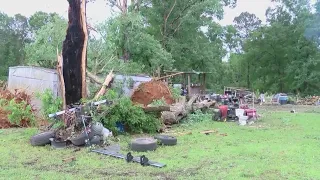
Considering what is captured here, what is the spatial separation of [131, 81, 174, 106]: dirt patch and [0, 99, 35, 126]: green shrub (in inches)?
131

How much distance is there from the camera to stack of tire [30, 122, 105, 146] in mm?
6941

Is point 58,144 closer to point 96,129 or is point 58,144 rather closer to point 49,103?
point 96,129

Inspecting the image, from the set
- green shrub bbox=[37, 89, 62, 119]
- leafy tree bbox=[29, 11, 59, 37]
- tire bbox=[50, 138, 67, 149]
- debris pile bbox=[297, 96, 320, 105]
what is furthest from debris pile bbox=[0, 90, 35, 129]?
leafy tree bbox=[29, 11, 59, 37]

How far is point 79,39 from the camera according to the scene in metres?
8.34

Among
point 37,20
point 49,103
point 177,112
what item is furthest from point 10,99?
point 37,20

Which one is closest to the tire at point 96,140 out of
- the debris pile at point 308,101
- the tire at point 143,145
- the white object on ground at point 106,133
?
the white object on ground at point 106,133

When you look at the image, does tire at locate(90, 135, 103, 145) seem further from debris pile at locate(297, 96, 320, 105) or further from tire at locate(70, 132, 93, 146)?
debris pile at locate(297, 96, 320, 105)

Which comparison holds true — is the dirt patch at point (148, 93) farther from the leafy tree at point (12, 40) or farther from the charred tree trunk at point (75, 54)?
the leafy tree at point (12, 40)

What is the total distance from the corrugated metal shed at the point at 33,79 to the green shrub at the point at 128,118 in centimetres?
326

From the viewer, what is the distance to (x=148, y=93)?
11.6 metres

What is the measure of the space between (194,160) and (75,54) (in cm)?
435

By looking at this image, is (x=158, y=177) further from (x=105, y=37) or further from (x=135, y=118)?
(x=105, y=37)

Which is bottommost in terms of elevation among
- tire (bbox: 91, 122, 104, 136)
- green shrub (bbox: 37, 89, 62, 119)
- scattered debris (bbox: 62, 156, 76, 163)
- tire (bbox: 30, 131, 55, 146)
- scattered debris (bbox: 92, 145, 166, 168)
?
scattered debris (bbox: 62, 156, 76, 163)

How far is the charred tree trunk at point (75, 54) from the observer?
8.23m
